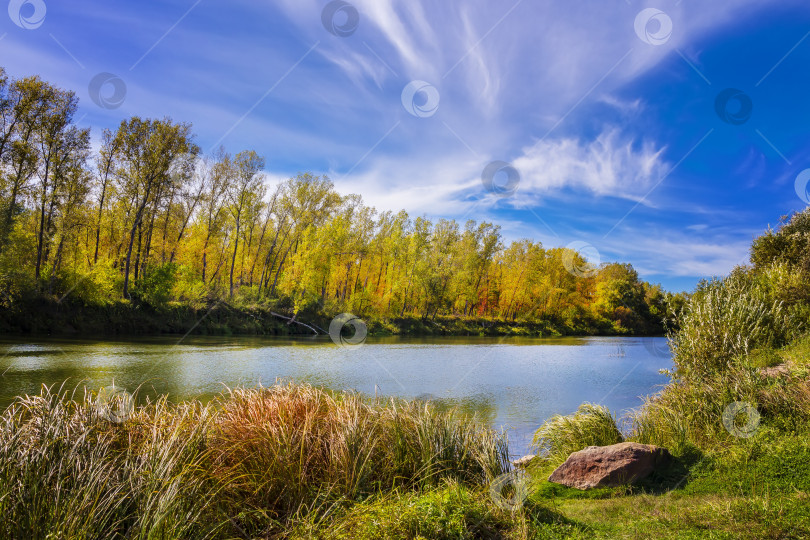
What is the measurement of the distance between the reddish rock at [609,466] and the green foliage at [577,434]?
4.37 ft

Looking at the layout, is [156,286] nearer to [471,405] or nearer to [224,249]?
[224,249]

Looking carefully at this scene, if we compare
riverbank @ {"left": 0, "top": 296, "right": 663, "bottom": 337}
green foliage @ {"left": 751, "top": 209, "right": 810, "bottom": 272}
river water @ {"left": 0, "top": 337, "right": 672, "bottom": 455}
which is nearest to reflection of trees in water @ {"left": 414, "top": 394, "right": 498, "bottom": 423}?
river water @ {"left": 0, "top": 337, "right": 672, "bottom": 455}

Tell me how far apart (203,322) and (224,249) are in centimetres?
1379

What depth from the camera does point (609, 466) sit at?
6672 millimetres

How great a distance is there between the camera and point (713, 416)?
860 cm

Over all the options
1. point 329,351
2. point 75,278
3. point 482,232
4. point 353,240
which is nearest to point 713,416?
point 329,351

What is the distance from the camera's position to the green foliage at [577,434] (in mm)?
8500

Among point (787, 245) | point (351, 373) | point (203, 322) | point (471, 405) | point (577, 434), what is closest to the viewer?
point (577, 434)

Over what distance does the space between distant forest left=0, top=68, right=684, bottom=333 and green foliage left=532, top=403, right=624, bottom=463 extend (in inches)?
302

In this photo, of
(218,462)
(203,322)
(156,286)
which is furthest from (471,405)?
(203,322)

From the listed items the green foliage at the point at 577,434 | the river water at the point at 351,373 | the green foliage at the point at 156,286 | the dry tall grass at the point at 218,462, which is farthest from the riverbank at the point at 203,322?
the green foliage at the point at 577,434

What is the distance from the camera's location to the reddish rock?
21.5 ft

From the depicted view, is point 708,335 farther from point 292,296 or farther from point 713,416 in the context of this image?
point 292,296

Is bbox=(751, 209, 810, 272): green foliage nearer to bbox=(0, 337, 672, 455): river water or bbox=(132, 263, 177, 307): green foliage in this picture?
bbox=(0, 337, 672, 455): river water
